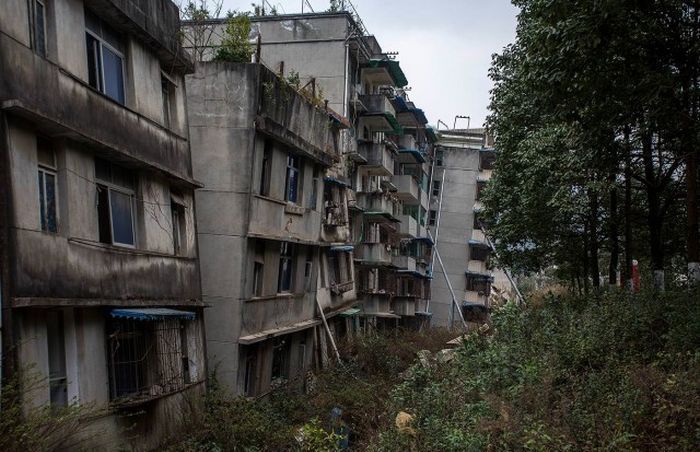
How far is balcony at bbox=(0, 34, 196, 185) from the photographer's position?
7.23 metres

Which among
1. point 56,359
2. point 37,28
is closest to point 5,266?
point 56,359

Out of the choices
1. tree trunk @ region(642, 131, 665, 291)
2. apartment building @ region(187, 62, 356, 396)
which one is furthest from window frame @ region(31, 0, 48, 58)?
tree trunk @ region(642, 131, 665, 291)

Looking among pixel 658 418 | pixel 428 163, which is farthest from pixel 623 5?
pixel 428 163

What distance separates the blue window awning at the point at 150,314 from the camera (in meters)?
8.89

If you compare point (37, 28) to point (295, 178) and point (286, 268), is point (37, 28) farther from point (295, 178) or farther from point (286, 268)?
point (286, 268)

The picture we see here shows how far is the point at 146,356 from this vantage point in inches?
397

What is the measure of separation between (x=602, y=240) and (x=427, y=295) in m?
18.6

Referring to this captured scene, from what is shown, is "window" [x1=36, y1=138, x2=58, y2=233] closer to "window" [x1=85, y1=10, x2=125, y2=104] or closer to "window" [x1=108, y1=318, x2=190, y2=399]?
"window" [x1=85, y1=10, x2=125, y2=104]

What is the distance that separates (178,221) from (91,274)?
338 centimetres

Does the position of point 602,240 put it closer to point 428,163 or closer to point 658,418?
point 658,418

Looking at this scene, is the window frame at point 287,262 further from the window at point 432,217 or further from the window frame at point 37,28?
the window at point 432,217

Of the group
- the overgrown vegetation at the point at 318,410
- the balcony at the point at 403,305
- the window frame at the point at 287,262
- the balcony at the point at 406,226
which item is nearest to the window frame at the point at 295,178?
the window frame at the point at 287,262

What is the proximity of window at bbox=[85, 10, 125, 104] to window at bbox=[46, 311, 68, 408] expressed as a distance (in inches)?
143

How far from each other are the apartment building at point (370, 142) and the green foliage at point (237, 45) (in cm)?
316
